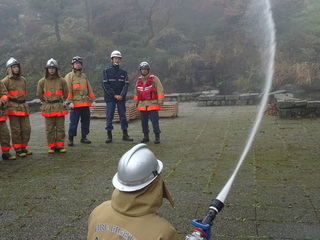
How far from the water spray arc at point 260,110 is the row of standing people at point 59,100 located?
7.85 ft

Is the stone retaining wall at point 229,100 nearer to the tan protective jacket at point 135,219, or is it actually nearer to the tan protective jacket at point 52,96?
the tan protective jacket at point 52,96

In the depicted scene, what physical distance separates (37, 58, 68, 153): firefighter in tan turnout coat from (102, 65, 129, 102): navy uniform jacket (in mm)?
1014

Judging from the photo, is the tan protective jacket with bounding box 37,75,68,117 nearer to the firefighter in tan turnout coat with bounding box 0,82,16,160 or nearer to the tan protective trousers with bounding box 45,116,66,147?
the tan protective trousers with bounding box 45,116,66,147

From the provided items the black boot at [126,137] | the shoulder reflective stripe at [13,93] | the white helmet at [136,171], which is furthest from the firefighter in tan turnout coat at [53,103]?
the white helmet at [136,171]

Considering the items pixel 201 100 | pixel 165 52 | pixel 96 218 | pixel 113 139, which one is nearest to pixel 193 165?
pixel 113 139

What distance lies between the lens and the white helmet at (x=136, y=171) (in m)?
2.18

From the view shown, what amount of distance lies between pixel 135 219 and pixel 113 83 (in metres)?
6.57

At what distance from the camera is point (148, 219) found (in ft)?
7.10

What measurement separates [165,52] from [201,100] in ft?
28.6

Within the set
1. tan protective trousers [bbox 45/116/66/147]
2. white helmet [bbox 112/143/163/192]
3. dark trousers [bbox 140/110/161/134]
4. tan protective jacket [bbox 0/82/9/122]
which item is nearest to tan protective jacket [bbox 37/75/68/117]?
tan protective trousers [bbox 45/116/66/147]

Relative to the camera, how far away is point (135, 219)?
2.16 metres

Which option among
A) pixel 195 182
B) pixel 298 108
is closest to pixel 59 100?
pixel 195 182

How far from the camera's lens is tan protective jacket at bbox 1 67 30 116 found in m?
7.24

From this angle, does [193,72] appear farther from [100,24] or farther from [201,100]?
[100,24]
